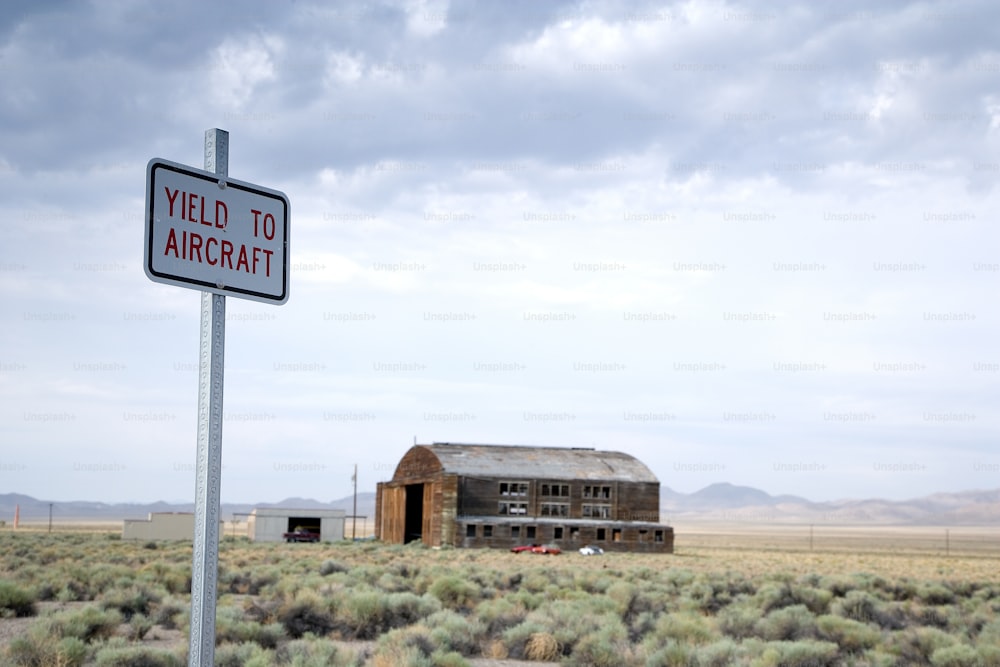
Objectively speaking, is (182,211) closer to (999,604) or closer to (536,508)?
(999,604)

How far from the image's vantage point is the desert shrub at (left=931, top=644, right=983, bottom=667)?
13.9m

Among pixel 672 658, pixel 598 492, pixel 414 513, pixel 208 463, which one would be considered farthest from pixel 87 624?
pixel 414 513

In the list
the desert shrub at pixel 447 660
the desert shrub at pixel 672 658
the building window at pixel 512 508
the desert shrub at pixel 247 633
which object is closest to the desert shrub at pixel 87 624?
the desert shrub at pixel 247 633

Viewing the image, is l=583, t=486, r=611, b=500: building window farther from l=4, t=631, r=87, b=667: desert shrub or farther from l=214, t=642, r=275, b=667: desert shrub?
l=4, t=631, r=87, b=667: desert shrub

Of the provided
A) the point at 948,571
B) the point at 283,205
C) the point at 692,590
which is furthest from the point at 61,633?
the point at 948,571

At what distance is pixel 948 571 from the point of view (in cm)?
4691

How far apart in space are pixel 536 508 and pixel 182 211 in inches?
2288

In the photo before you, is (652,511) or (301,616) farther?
(652,511)

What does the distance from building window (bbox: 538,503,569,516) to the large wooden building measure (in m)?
0.06

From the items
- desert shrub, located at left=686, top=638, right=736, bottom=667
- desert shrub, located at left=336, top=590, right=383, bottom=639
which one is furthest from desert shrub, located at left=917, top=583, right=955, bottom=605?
desert shrub, located at left=336, top=590, right=383, bottom=639

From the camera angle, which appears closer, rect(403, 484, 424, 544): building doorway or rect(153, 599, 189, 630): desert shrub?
rect(153, 599, 189, 630): desert shrub

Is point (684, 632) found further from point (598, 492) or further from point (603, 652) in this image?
point (598, 492)

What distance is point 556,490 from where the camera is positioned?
61.6 m

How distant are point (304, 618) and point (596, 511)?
4706 centimetres
